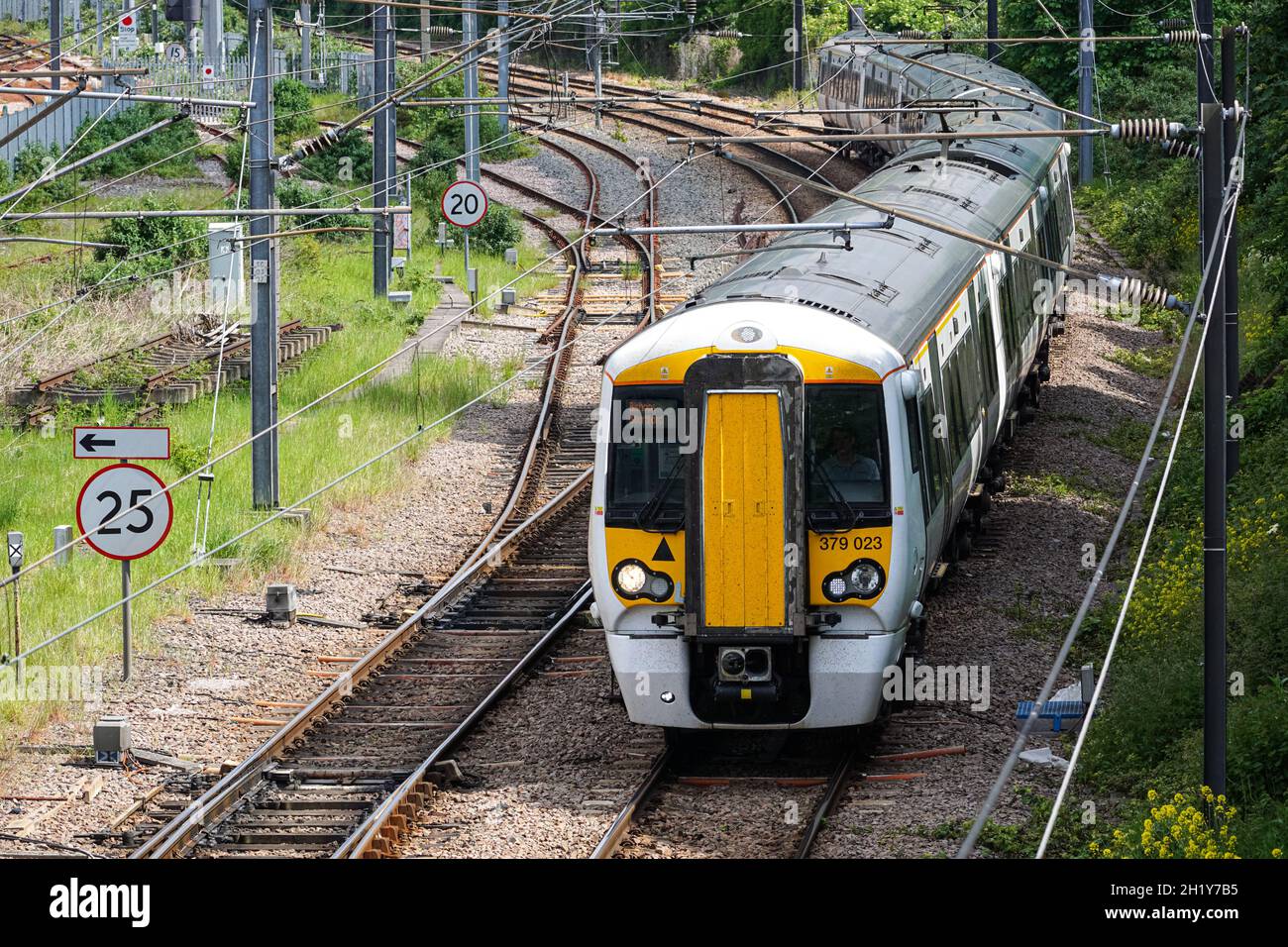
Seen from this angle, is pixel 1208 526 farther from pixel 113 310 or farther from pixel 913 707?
pixel 113 310

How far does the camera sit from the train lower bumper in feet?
39.0

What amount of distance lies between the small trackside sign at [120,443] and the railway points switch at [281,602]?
226 cm

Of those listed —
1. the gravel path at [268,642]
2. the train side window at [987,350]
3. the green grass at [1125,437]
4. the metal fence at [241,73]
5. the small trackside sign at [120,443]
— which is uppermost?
the metal fence at [241,73]

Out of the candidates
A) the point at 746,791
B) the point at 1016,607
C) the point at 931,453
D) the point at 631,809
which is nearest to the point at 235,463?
the point at 1016,607

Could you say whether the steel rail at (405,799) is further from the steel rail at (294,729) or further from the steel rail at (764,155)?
the steel rail at (764,155)

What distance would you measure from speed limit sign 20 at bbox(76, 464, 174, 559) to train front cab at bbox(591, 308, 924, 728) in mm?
3816

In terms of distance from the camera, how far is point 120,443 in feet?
47.0

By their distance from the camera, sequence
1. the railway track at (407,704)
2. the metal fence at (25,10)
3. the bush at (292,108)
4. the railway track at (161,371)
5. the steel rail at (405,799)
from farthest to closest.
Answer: the metal fence at (25,10)
the bush at (292,108)
the railway track at (161,371)
the railway track at (407,704)
the steel rail at (405,799)

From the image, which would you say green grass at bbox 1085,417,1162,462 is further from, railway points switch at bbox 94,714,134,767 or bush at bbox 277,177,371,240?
bush at bbox 277,177,371,240

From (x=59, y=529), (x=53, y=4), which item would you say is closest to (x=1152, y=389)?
(x=59, y=529)

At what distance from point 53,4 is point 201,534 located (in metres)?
24.3

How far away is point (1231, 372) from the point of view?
2005cm

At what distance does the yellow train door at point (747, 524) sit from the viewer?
11.6 m

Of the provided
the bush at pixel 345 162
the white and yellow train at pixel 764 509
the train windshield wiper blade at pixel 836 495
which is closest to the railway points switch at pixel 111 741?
the white and yellow train at pixel 764 509
